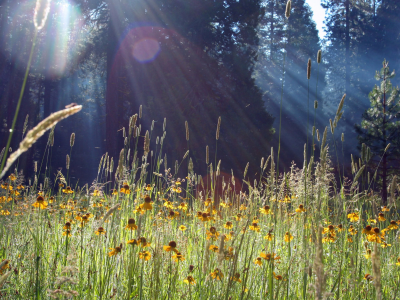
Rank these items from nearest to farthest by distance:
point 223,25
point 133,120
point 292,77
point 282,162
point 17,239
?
point 133,120 → point 17,239 → point 223,25 → point 282,162 → point 292,77

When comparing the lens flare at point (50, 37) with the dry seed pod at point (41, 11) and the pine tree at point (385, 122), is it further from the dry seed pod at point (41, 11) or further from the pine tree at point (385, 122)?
the dry seed pod at point (41, 11)

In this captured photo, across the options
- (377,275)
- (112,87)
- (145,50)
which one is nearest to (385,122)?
(145,50)

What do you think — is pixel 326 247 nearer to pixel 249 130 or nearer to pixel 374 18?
pixel 249 130

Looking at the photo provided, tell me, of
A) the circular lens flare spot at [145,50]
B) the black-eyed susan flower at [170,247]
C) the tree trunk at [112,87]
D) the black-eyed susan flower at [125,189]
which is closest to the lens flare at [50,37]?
the tree trunk at [112,87]

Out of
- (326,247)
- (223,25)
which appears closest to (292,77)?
(223,25)

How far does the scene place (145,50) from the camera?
1111 centimetres

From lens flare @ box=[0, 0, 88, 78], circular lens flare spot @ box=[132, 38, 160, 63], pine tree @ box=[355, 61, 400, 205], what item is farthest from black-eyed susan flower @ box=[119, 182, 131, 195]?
lens flare @ box=[0, 0, 88, 78]

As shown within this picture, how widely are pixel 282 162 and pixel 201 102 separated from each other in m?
5.40

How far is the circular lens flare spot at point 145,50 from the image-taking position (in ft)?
36.1

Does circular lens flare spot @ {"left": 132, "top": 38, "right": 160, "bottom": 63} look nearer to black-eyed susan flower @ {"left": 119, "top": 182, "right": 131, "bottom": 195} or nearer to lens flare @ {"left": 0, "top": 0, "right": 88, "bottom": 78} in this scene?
lens flare @ {"left": 0, "top": 0, "right": 88, "bottom": 78}

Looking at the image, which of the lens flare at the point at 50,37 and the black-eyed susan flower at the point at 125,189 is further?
the lens flare at the point at 50,37

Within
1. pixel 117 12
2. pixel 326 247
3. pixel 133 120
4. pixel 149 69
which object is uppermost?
pixel 117 12

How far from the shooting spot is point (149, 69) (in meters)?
11.2

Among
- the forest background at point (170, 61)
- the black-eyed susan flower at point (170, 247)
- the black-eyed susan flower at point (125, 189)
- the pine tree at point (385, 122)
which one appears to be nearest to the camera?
the black-eyed susan flower at point (170, 247)
